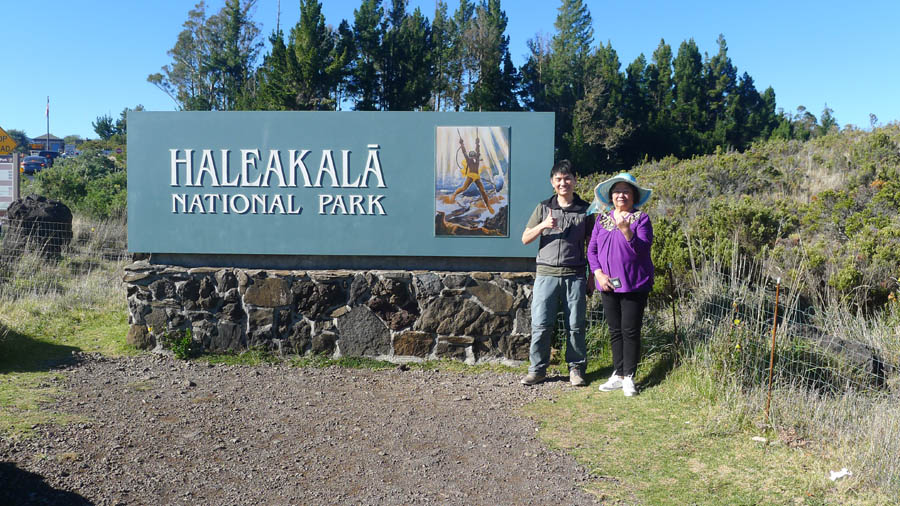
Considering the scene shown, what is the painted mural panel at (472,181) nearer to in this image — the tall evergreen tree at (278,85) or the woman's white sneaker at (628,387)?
the woman's white sneaker at (628,387)

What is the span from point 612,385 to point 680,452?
121 centimetres

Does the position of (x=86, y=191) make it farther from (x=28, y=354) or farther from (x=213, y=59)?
(x=213, y=59)

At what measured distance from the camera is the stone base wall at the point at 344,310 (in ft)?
18.7

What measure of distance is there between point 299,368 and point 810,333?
4253mm

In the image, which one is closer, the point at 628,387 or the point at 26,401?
the point at 26,401

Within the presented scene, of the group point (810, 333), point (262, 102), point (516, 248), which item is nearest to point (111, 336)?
point (516, 248)

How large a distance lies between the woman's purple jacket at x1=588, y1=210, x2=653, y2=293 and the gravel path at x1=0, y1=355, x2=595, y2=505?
99 cm

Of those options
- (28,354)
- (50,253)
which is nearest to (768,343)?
(28,354)

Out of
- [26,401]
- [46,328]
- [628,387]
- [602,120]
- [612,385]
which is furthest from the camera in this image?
[602,120]

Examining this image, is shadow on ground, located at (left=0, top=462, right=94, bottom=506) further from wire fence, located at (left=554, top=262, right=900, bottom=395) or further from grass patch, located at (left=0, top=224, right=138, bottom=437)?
wire fence, located at (left=554, top=262, right=900, bottom=395)

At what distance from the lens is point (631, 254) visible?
185 inches

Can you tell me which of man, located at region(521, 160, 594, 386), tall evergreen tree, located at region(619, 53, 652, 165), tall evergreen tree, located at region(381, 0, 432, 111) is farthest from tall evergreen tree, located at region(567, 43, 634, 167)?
man, located at region(521, 160, 594, 386)

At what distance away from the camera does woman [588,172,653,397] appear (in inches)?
185

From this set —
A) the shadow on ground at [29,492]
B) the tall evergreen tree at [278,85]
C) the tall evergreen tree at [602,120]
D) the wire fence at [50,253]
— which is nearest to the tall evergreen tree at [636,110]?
the tall evergreen tree at [602,120]
